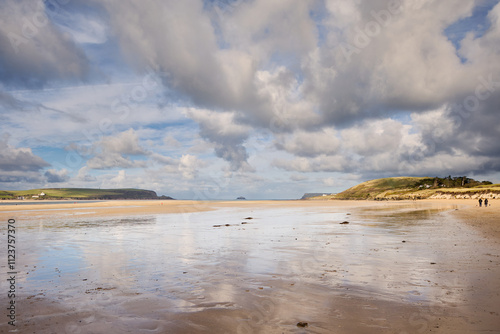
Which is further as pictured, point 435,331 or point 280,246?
point 280,246

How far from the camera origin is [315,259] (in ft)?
44.6

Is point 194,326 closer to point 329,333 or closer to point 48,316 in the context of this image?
point 329,333

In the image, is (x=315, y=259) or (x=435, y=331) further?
(x=315, y=259)

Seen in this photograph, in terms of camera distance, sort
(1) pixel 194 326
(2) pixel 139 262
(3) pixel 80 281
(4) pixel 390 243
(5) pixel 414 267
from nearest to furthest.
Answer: (1) pixel 194 326
(3) pixel 80 281
(5) pixel 414 267
(2) pixel 139 262
(4) pixel 390 243

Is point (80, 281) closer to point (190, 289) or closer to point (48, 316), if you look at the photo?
point (48, 316)

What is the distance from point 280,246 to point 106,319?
11.8 meters

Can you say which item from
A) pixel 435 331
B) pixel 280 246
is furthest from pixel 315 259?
pixel 435 331

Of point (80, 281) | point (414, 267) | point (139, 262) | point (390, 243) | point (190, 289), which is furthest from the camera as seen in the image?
point (390, 243)

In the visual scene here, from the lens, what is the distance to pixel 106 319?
279 inches

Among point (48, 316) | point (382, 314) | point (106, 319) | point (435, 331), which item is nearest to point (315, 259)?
point (382, 314)

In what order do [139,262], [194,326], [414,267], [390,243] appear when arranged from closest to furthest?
[194,326] < [414,267] < [139,262] < [390,243]

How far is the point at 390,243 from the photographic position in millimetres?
17438

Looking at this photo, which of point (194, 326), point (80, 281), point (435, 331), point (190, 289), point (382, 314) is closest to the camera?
point (435, 331)

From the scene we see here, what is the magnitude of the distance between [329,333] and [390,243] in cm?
1337
